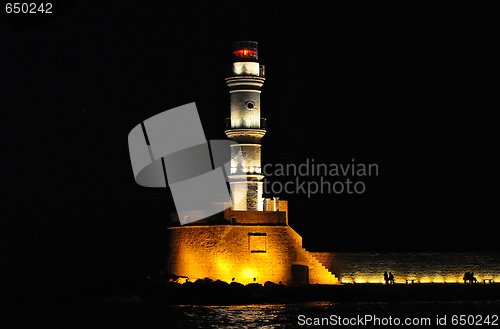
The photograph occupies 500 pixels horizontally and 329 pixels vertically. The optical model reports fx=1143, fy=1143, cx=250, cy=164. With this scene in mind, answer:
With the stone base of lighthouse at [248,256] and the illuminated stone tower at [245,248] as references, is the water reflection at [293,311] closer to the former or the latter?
the stone base of lighthouse at [248,256]

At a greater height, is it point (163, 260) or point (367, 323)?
point (163, 260)

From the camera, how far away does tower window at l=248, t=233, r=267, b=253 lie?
4562 centimetres

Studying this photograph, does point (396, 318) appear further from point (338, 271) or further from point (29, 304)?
point (29, 304)

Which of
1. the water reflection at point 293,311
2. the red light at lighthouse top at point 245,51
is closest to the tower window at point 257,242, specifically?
the water reflection at point 293,311

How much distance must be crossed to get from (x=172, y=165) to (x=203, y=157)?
136 cm

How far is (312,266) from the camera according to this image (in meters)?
46.1

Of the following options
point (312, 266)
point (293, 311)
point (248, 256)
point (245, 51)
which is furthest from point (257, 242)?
point (245, 51)

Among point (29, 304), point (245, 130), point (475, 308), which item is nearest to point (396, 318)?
point (475, 308)

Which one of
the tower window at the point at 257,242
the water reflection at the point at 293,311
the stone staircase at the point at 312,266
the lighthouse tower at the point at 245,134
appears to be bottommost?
the water reflection at the point at 293,311

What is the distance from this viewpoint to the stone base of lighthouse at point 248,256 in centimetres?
4547

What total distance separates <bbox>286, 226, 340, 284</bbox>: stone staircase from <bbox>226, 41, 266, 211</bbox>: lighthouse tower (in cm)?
258

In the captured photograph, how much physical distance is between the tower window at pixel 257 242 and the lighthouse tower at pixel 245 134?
2.30 m

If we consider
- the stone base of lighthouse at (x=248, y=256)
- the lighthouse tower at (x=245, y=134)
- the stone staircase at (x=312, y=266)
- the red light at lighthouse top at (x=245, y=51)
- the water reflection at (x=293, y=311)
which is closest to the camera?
the water reflection at (x=293, y=311)

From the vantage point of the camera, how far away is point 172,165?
48.6 meters
